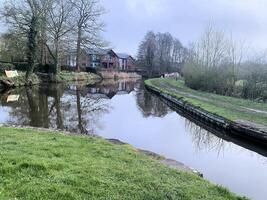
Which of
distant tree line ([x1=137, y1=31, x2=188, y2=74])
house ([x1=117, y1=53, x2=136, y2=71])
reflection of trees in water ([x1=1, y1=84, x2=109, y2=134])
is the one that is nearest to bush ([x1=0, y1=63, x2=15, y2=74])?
reflection of trees in water ([x1=1, y1=84, x2=109, y2=134])

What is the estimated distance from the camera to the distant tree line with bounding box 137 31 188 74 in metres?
93.6

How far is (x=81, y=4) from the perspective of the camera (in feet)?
177

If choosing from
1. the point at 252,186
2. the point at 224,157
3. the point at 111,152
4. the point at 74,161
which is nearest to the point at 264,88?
the point at 224,157

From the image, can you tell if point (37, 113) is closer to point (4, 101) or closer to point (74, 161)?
point (4, 101)

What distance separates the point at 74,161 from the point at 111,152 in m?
1.63

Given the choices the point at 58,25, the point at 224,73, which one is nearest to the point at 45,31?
the point at 58,25

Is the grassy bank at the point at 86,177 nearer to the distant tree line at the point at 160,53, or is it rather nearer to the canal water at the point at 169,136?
the canal water at the point at 169,136

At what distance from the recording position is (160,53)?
324 ft

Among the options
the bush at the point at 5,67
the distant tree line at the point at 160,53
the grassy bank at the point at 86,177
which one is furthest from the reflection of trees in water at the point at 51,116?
the distant tree line at the point at 160,53

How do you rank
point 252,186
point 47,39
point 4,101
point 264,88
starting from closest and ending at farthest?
point 252,186 < point 4,101 < point 264,88 < point 47,39

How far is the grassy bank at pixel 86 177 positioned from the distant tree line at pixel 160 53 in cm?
8313

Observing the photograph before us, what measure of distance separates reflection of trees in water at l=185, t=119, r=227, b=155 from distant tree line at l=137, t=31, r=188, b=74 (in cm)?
7299

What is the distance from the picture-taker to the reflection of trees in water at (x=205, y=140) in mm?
13562

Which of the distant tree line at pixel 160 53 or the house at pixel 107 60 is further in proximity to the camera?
the house at pixel 107 60
